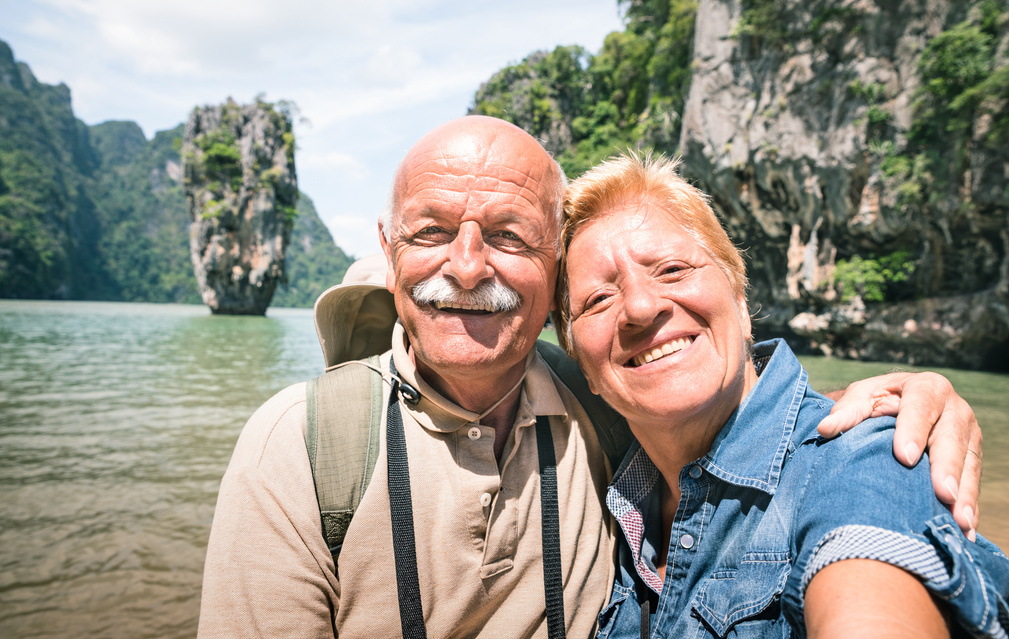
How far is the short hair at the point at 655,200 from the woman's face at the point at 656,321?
1.4 inches

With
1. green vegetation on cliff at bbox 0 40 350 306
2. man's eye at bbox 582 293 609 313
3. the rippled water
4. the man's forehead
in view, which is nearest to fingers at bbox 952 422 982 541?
man's eye at bbox 582 293 609 313

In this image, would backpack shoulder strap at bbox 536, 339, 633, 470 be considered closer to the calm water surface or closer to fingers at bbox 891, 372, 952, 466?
fingers at bbox 891, 372, 952, 466

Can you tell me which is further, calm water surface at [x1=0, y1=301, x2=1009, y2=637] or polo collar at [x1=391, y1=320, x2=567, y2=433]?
calm water surface at [x1=0, y1=301, x2=1009, y2=637]

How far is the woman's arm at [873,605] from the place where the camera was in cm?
88

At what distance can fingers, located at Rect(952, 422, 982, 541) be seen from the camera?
1023 mm

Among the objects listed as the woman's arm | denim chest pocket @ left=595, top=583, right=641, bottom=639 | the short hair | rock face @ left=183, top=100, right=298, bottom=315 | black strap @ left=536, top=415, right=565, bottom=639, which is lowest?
denim chest pocket @ left=595, top=583, right=641, bottom=639

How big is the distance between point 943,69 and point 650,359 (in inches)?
805

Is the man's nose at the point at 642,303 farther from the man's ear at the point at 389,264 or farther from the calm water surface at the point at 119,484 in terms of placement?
the calm water surface at the point at 119,484

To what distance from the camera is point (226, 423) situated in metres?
8.55

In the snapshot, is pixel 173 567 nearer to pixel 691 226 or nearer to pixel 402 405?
pixel 402 405

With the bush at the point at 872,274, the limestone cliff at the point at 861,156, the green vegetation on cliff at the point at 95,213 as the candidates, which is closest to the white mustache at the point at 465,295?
the limestone cliff at the point at 861,156

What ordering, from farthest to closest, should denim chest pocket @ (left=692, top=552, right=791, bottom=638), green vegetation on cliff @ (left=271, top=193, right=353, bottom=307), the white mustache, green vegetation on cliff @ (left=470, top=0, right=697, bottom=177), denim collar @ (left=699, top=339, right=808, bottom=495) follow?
green vegetation on cliff @ (left=271, top=193, right=353, bottom=307) → green vegetation on cliff @ (left=470, top=0, right=697, bottom=177) → the white mustache → denim collar @ (left=699, top=339, right=808, bottom=495) → denim chest pocket @ (left=692, top=552, right=791, bottom=638)

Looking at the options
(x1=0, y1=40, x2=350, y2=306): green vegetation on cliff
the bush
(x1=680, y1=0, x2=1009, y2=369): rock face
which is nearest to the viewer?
(x1=680, y1=0, x2=1009, y2=369): rock face

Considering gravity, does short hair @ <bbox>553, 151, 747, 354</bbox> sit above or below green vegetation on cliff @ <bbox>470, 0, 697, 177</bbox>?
below
